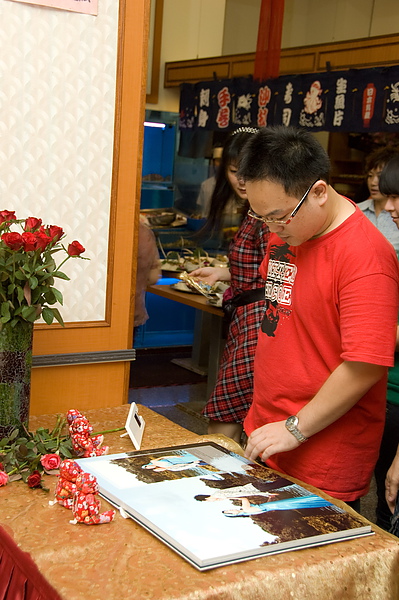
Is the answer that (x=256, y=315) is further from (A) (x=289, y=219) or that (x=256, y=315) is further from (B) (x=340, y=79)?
(B) (x=340, y=79)

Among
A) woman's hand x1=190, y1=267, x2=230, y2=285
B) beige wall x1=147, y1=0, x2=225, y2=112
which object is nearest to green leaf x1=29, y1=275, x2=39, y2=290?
woman's hand x1=190, y1=267, x2=230, y2=285

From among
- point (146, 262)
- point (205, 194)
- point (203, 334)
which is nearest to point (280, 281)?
point (146, 262)

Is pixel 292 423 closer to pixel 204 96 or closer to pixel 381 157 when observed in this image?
pixel 381 157

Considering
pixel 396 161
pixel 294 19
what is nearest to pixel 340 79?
pixel 294 19

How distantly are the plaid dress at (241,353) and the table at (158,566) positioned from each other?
1.70 metres

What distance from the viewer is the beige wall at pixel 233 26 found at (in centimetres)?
725

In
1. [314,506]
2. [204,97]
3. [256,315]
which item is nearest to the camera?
[314,506]

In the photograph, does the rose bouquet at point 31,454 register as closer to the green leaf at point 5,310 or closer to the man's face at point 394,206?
the green leaf at point 5,310

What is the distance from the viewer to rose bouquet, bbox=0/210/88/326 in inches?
55.3

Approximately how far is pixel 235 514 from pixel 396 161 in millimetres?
1215

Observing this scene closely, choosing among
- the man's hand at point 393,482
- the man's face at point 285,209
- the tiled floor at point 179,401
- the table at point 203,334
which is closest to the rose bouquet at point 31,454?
the man's face at point 285,209

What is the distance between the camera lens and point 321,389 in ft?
4.96

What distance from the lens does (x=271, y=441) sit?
1.53 meters

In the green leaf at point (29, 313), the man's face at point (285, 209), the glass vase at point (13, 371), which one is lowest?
the glass vase at point (13, 371)
